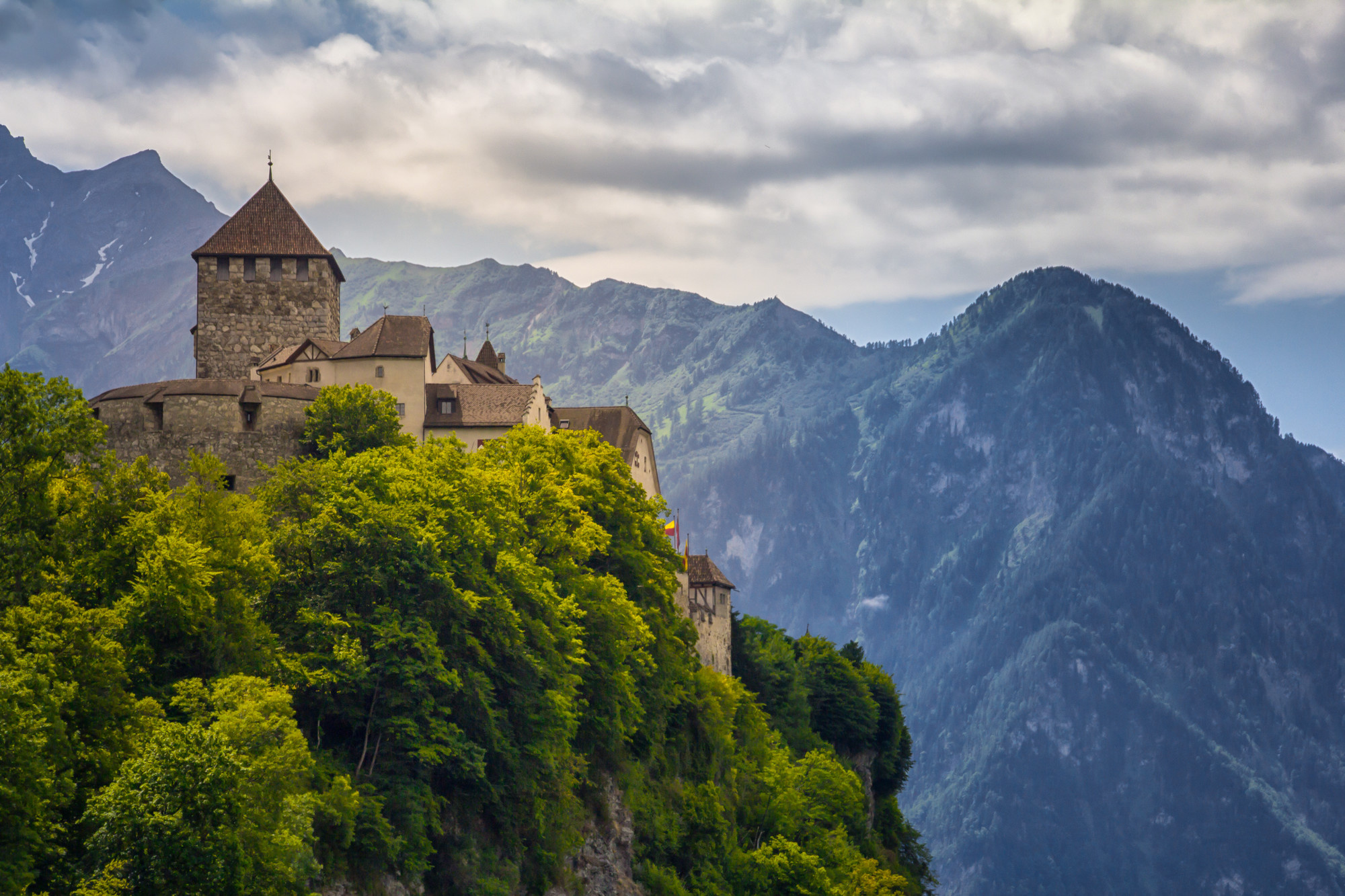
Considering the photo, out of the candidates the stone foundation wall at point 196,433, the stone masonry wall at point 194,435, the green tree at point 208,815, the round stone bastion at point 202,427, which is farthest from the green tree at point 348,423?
the green tree at point 208,815

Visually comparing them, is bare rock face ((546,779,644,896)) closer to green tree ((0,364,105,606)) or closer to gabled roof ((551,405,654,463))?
green tree ((0,364,105,606))

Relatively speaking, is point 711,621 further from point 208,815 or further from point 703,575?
point 208,815

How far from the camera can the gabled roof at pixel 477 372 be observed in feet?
328

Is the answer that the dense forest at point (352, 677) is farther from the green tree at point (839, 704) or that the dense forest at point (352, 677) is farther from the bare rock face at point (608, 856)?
the green tree at point (839, 704)

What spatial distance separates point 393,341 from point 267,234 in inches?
426

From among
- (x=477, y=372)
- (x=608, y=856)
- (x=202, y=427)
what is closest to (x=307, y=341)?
(x=202, y=427)

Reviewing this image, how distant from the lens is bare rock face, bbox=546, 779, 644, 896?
233ft

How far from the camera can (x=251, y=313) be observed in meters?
94.0

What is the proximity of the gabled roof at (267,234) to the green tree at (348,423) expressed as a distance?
16.1 meters

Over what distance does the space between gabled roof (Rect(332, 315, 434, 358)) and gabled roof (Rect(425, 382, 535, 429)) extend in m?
2.19

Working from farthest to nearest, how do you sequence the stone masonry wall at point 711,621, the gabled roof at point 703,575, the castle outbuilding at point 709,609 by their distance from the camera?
the gabled roof at point 703,575, the castle outbuilding at point 709,609, the stone masonry wall at point 711,621

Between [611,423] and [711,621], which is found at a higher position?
[611,423]

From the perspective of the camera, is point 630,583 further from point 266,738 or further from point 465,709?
point 266,738

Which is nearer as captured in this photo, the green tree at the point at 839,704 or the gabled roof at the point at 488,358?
the gabled roof at the point at 488,358
